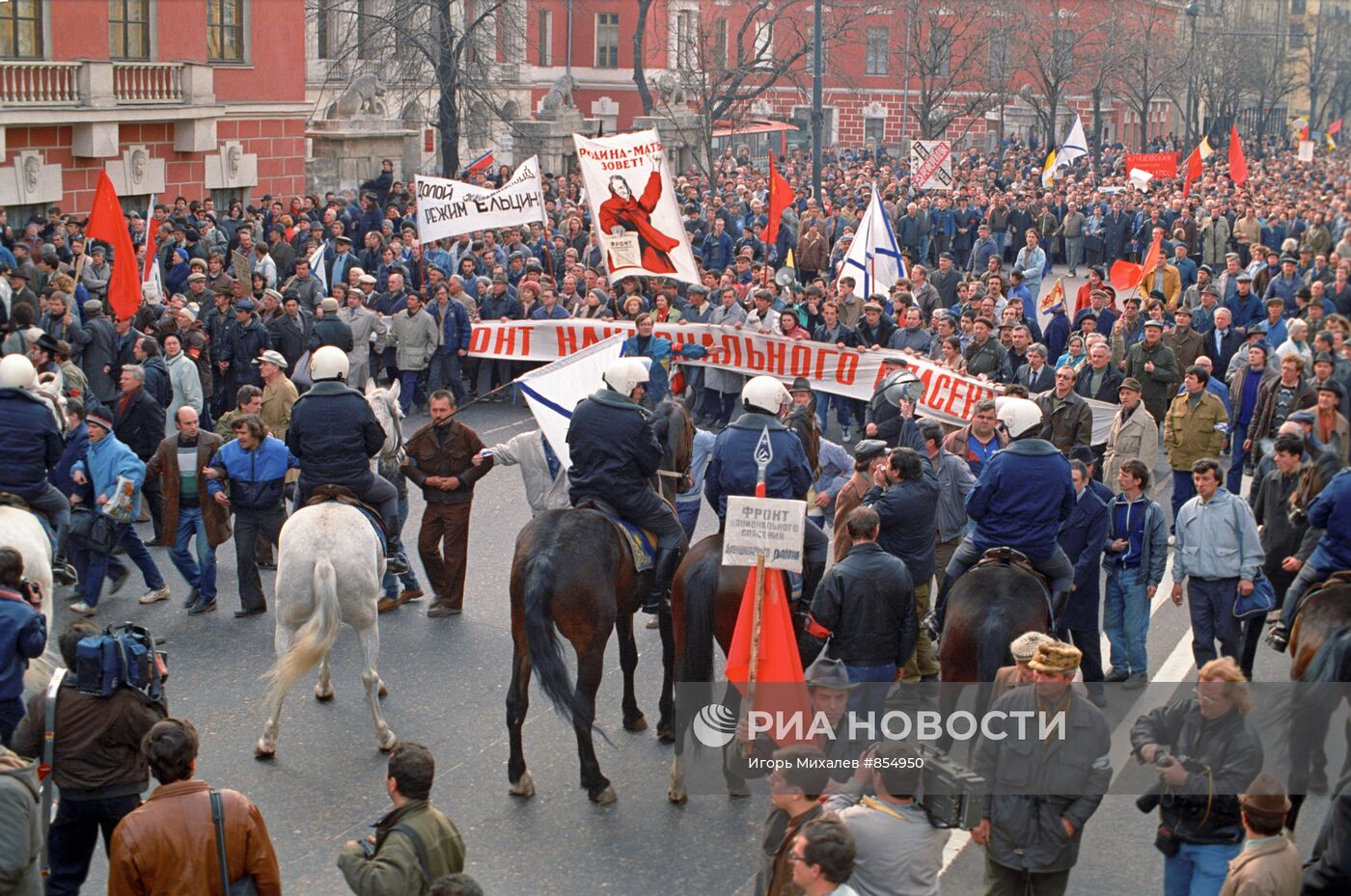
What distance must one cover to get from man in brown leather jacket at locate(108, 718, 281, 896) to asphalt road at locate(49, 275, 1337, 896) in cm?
191

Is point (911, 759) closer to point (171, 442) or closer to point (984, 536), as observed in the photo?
point (984, 536)

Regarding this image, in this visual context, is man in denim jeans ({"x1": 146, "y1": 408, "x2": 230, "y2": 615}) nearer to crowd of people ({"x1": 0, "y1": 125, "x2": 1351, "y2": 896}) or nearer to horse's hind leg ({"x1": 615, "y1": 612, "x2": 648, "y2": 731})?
crowd of people ({"x1": 0, "y1": 125, "x2": 1351, "y2": 896})

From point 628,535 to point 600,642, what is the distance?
0.67 m

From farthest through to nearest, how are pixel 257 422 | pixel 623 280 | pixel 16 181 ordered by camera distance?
pixel 16 181
pixel 623 280
pixel 257 422

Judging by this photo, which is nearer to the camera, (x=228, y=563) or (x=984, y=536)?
(x=984, y=536)

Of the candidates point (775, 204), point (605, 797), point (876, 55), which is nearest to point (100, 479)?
point (605, 797)

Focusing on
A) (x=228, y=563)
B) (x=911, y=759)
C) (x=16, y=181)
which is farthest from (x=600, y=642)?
(x=16, y=181)

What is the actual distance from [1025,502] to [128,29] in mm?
23910

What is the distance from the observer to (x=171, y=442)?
1217 centimetres

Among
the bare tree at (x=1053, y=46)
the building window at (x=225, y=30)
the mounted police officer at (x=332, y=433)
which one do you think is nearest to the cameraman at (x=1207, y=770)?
the mounted police officer at (x=332, y=433)

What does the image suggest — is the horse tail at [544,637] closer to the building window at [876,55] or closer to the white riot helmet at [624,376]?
the white riot helmet at [624,376]

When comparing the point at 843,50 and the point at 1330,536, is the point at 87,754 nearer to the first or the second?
the point at 1330,536

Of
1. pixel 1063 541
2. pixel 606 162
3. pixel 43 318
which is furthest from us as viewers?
pixel 606 162

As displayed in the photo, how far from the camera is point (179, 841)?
5.89m
